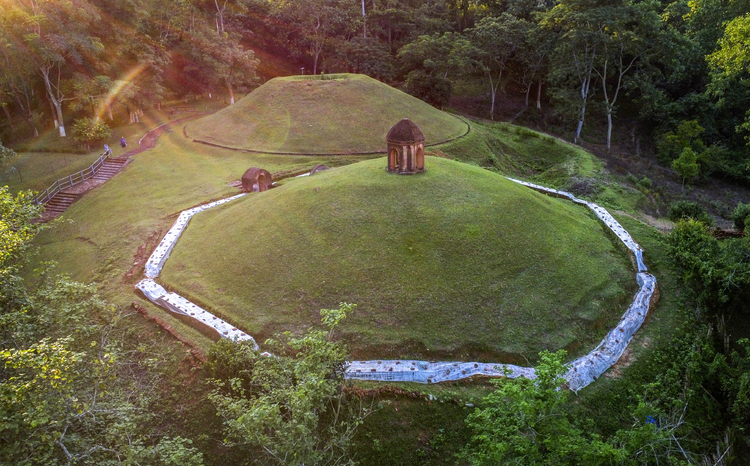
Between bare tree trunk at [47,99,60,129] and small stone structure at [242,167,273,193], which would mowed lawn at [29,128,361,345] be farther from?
bare tree trunk at [47,99,60,129]

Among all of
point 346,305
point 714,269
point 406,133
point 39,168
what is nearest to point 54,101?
point 39,168

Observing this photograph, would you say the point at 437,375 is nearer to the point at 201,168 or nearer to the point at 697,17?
the point at 201,168

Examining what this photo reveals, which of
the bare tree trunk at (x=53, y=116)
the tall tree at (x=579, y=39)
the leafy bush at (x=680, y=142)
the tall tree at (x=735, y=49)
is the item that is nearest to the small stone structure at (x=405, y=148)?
the tall tree at (x=735, y=49)

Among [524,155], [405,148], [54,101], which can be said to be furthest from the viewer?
[524,155]

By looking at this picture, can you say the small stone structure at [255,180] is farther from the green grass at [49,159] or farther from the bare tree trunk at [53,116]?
the bare tree trunk at [53,116]

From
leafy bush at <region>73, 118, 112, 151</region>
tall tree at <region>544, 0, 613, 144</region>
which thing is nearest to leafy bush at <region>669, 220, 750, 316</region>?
tall tree at <region>544, 0, 613, 144</region>

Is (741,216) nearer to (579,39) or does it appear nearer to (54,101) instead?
(579,39)

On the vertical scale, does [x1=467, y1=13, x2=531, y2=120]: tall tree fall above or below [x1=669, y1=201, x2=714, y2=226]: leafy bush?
above
